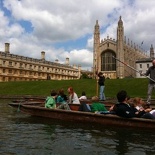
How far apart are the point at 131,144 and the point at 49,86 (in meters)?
36.0

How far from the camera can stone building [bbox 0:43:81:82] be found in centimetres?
7850

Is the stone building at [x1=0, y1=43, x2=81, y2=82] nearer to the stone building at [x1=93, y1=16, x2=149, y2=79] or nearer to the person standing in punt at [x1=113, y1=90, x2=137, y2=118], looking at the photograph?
the stone building at [x1=93, y1=16, x2=149, y2=79]

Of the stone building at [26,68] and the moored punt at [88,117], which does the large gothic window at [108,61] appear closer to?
the stone building at [26,68]

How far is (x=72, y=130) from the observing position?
1015cm

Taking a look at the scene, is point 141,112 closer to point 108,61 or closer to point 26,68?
point 26,68

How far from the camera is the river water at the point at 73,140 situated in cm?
702

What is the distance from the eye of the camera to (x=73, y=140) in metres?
8.30

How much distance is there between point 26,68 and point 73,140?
79.4 m

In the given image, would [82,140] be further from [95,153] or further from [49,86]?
[49,86]

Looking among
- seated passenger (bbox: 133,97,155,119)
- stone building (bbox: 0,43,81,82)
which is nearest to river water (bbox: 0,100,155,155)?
seated passenger (bbox: 133,97,155,119)

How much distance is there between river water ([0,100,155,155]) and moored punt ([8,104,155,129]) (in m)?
0.23

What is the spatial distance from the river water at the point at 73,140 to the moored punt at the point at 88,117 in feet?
0.75

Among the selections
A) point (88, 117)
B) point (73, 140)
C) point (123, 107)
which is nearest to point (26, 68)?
point (88, 117)

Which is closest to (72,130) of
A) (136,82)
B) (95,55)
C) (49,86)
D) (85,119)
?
(85,119)
